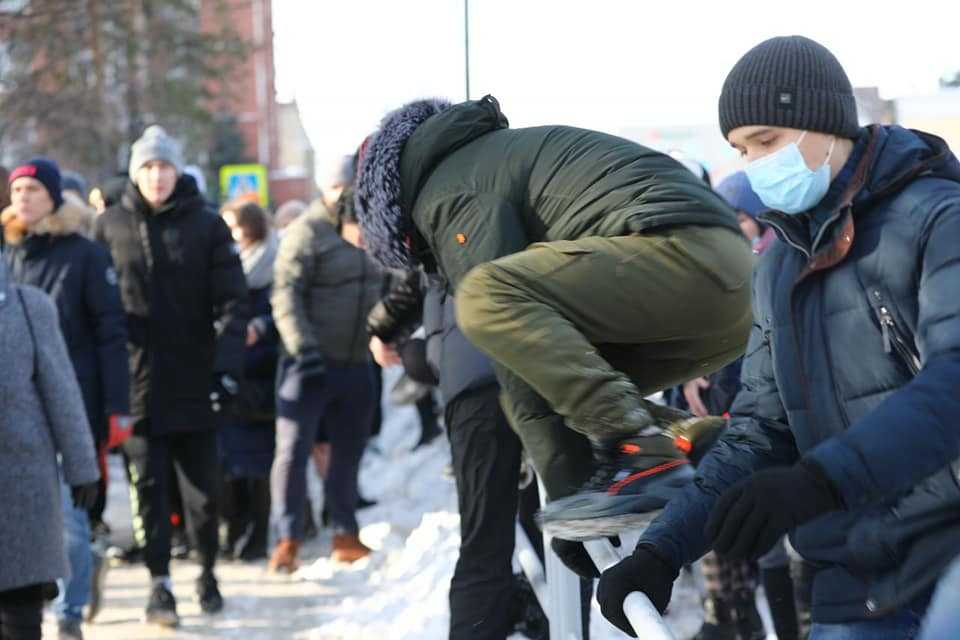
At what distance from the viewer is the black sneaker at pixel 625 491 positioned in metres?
3.14

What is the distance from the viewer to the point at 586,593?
4.29 m

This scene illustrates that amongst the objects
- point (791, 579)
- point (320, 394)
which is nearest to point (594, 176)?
point (791, 579)

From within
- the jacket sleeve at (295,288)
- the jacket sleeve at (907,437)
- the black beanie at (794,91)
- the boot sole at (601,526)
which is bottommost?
the jacket sleeve at (295,288)

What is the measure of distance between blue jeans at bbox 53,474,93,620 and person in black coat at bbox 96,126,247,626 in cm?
54

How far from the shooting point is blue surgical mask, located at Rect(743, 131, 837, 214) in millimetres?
2635

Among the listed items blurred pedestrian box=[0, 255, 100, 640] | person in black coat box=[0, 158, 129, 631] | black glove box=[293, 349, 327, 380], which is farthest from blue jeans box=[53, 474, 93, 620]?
black glove box=[293, 349, 327, 380]

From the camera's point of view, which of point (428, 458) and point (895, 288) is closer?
point (895, 288)

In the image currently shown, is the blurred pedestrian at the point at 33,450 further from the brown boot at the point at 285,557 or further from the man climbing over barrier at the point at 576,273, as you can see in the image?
the brown boot at the point at 285,557

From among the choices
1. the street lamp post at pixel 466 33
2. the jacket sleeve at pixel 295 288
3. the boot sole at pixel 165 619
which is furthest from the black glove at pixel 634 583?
the jacket sleeve at pixel 295 288

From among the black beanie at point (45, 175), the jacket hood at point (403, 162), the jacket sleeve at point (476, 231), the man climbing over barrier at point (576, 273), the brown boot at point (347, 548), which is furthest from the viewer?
the brown boot at point (347, 548)

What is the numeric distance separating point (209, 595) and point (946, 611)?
5524mm

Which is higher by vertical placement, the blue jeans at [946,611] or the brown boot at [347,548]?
the blue jeans at [946,611]

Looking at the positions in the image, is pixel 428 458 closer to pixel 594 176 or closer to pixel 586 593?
pixel 586 593

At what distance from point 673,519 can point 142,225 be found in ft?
15.8
